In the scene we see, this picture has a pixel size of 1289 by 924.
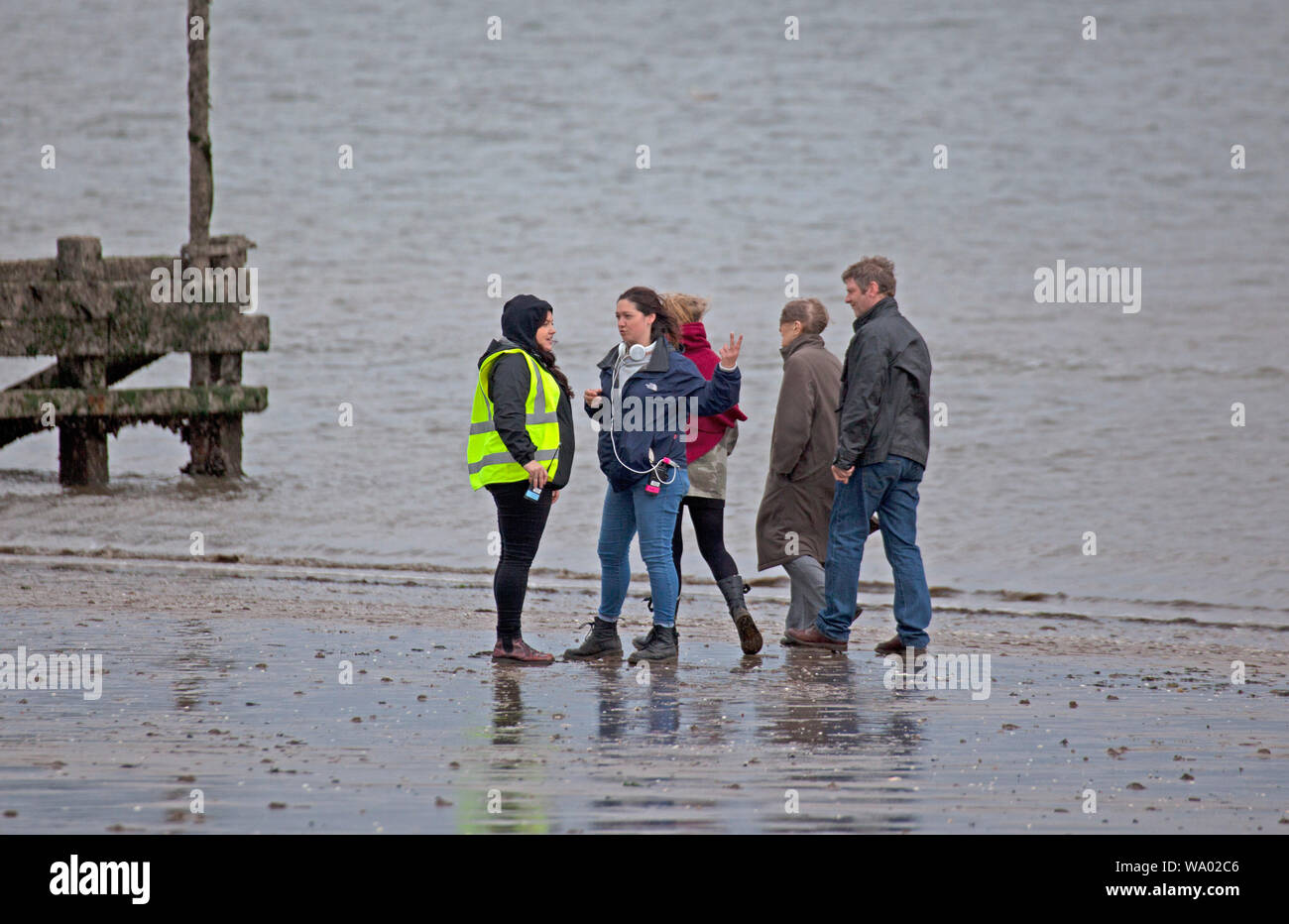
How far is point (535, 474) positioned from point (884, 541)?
5.90ft

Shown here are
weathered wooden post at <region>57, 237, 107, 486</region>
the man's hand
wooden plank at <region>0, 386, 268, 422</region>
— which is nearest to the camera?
the man's hand

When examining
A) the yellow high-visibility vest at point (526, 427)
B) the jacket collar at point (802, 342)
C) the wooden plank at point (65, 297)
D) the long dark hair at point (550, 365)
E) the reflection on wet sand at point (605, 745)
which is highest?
the wooden plank at point (65, 297)

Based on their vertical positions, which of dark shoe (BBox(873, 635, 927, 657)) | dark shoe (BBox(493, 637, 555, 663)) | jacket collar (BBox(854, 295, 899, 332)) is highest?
jacket collar (BBox(854, 295, 899, 332))

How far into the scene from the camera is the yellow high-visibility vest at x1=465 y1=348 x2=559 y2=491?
741 centimetres

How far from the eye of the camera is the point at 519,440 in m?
7.29

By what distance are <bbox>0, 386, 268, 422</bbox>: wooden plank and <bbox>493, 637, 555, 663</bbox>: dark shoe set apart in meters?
8.84

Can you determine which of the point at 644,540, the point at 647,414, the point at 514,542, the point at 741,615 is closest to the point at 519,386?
the point at 647,414

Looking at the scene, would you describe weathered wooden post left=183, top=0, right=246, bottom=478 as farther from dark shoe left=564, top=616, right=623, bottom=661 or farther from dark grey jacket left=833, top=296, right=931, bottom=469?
dark grey jacket left=833, top=296, right=931, bottom=469

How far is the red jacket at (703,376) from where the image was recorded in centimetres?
798

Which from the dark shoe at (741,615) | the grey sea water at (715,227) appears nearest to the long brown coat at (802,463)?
the dark shoe at (741,615)

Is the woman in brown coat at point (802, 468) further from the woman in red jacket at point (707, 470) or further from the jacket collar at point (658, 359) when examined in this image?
the jacket collar at point (658, 359)

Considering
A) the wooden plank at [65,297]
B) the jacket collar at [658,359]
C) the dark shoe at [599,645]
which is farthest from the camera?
the wooden plank at [65,297]

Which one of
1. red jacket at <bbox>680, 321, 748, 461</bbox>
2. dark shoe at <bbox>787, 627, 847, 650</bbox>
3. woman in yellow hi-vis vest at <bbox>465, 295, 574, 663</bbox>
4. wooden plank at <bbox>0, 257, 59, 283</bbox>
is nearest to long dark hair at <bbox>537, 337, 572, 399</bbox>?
woman in yellow hi-vis vest at <bbox>465, 295, 574, 663</bbox>

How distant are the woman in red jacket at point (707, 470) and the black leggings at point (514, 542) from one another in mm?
775
